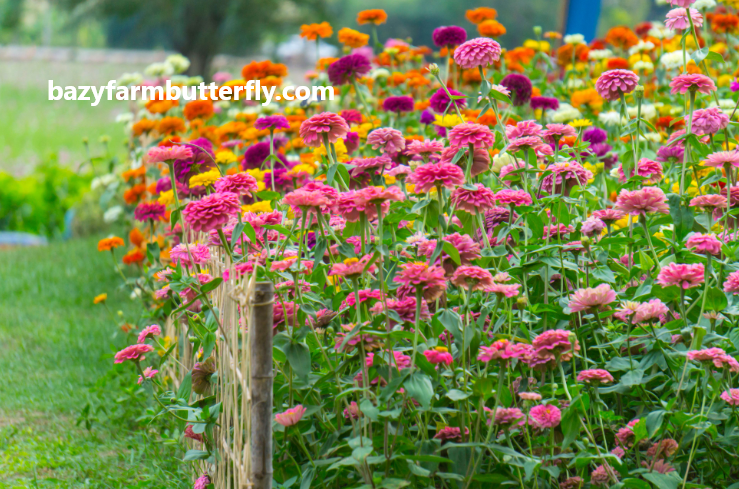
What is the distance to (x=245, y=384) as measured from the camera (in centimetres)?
126

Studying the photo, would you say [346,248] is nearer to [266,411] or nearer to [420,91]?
[266,411]

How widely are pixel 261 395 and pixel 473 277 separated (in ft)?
1.38

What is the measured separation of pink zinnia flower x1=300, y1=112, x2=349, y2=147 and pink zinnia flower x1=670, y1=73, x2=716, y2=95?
0.79m

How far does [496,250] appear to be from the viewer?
1.43 metres

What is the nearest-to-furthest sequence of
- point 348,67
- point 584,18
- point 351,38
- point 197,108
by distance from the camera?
point 348,67
point 197,108
point 351,38
point 584,18

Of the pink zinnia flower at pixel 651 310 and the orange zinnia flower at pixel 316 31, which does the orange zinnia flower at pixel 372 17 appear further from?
the pink zinnia flower at pixel 651 310

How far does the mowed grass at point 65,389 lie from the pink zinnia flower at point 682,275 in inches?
54.0

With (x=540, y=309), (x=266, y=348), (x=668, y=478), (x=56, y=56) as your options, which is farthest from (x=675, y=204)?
(x=56, y=56)

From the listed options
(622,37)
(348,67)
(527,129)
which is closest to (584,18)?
(622,37)

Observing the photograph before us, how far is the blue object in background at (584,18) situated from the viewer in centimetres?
486

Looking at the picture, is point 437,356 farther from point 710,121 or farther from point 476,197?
point 710,121

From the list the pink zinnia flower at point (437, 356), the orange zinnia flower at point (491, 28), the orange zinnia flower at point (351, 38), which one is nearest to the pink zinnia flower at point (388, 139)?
the pink zinnia flower at point (437, 356)

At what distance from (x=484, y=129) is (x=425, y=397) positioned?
527 mm

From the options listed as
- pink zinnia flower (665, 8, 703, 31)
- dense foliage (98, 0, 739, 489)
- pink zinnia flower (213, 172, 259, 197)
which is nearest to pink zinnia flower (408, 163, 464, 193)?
dense foliage (98, 0, 739, 489)
